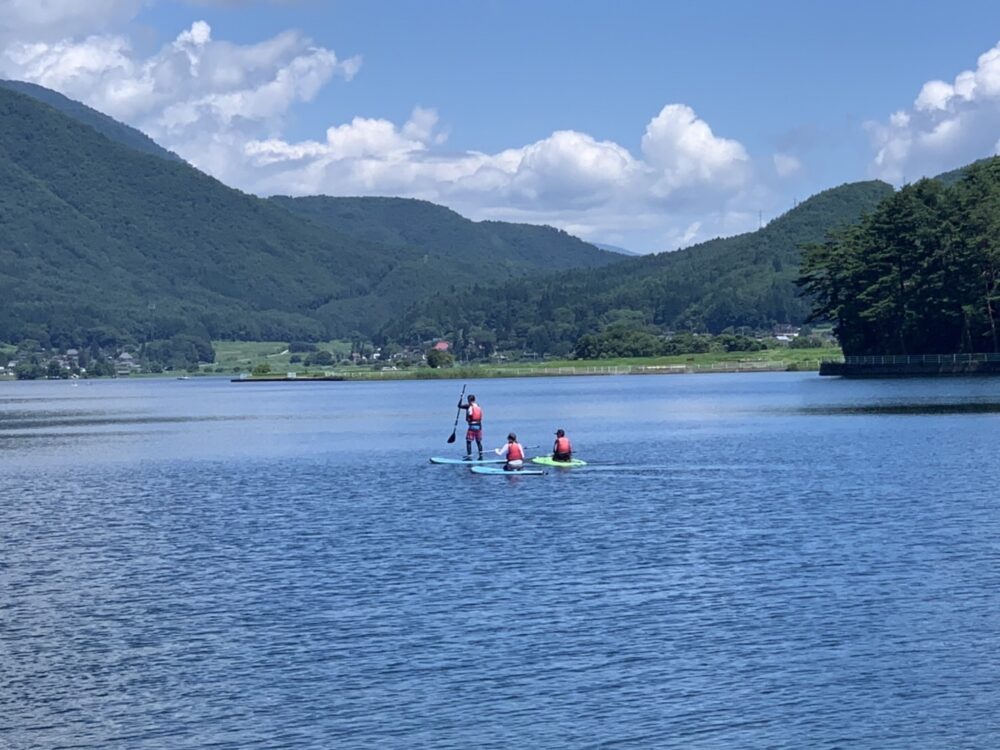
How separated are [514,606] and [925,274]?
13429 centimetres

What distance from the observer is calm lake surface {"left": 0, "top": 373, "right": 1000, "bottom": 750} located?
1001 inches

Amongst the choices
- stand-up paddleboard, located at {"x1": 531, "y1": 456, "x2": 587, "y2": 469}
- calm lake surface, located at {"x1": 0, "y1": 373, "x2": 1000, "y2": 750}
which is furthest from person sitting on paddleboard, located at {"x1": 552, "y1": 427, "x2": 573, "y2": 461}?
calm lake surface, located at {"x1": 0, "y1": 373, "x2": 1000, "y2": 750}

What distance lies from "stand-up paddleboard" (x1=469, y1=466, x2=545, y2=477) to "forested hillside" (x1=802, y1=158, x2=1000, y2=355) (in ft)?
316

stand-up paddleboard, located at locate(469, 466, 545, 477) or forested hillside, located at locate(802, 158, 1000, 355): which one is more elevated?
forested hillside, located at locate(802, 158, 1000, 355)

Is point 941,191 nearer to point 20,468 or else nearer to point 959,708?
point 20,468

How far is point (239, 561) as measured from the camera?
140 ft

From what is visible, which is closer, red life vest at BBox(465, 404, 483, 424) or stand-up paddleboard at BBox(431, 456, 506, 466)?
stand-up paddleboard at BBox(431, 456, 506, 466)

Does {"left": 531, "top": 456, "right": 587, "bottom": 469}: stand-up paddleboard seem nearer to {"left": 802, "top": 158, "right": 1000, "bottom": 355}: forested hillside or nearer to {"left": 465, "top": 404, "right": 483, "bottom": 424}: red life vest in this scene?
{"left": 465, "top": 404, "right": 483, "bottom": 424}: red life vest

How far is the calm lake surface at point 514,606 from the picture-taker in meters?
25.4

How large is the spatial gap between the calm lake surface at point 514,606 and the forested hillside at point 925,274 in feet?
283

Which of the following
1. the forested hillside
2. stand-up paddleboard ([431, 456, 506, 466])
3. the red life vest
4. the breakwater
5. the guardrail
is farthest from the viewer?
the guardrail

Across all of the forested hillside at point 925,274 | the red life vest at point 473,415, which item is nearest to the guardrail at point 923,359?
the forested hillside at point 925,274

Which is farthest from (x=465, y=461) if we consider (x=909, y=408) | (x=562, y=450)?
(x=909, y=408)

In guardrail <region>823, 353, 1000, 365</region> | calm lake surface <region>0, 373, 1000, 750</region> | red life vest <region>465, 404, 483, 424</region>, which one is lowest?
calm lake surface <region>0, 373, 1000, 750</region>
